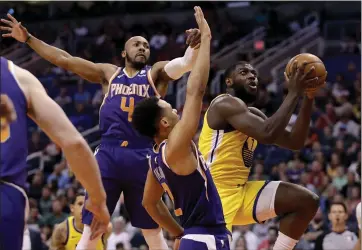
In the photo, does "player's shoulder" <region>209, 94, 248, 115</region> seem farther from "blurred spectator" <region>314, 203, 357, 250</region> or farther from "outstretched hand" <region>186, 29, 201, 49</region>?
"blurred spectator" <region>314, 203, 357, 250</region>

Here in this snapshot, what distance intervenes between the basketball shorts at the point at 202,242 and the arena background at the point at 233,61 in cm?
662

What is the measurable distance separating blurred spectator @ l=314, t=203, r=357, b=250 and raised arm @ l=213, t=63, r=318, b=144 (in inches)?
141

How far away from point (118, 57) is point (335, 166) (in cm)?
876

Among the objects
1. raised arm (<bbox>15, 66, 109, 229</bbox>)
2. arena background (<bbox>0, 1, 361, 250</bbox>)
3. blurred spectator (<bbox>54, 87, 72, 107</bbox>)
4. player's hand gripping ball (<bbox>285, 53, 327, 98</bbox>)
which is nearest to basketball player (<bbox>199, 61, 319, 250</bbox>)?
player's hand gripping ball (<bbox>285, 53, 327, 98</bbox>)

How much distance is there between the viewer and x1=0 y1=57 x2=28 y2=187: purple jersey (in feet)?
13.3

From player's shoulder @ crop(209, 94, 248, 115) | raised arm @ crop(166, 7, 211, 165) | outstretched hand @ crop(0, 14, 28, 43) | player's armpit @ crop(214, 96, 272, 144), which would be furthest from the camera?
outstretched hand @ crop(0, 14, 28, 43)

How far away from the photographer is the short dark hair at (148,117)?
5285 mm

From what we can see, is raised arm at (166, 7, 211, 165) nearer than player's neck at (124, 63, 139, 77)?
Yes

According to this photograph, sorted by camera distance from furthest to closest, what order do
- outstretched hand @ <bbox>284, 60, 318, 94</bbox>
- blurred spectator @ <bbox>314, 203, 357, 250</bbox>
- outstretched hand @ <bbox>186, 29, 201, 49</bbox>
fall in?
1. blurred spectator @ <bbox>314, 203, 357, 250</bbox>
2. outstretched hand @ <bbox>284, 60, 318, 94</bbox>
3. outstretched hand @ <bbox>186, 29, 201, 49</bbox>

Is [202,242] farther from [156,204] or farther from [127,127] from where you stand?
[127,127]

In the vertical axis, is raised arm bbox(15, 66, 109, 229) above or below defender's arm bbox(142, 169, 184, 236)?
above

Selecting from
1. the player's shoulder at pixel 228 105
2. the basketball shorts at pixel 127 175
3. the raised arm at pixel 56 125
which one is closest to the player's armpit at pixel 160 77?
the basketball shorts at pixel 127 175

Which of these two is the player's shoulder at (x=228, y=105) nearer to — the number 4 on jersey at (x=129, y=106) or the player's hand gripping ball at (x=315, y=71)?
the player's hand gripping ball at (x=315, y=71)

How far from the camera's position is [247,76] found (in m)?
6.77
